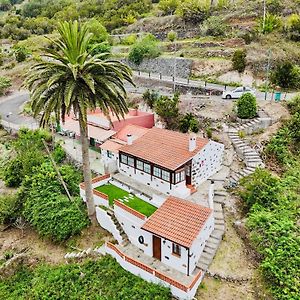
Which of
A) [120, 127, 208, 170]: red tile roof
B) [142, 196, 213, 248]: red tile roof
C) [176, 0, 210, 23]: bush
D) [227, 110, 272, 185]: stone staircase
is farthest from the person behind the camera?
[176, 0, 210, 23]: bush

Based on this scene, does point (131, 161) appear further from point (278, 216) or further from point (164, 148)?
point (278, 216)

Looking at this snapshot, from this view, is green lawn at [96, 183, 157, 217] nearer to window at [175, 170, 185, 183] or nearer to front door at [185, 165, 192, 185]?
window at [175, 170, 185, 183]

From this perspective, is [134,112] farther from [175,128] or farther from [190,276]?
[190,276]

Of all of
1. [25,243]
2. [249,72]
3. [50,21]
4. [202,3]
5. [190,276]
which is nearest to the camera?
[190,276]

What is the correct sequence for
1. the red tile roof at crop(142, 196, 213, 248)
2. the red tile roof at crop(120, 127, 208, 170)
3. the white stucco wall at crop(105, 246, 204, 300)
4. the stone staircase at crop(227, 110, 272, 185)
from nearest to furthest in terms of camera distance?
the white stucco wall at crop(105, 246, 204, 300) < the red tile roof at crop(142, 196, 213, 248) < the red tile roof at crop(120, 127, 208, 170) < the stone staircase at crop(227, 110, 272, 185)

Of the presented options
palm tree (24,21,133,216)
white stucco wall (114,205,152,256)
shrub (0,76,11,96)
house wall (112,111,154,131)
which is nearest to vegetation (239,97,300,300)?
white stucco wall (114,205,152,256)

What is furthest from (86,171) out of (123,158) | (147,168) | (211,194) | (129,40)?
(129,40)

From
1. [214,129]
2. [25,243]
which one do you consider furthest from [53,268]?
[214,129]
